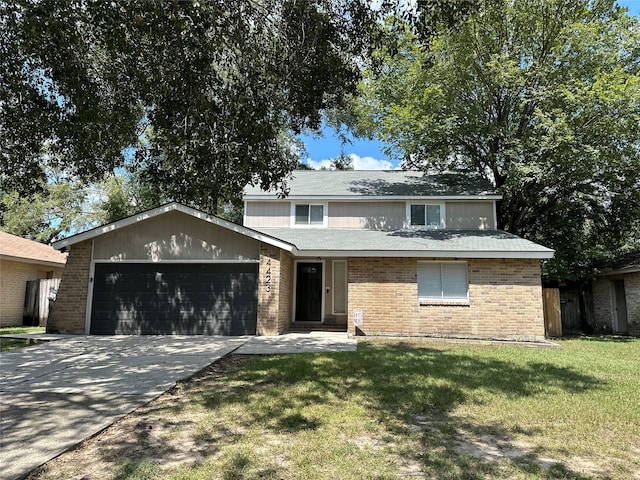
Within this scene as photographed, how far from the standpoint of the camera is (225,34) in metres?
7.82

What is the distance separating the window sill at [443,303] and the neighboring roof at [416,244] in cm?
136

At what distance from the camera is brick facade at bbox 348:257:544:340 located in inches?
494

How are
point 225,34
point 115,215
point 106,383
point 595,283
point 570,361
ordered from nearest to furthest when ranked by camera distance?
1. point 106,383
2. point 225,34
3. point 570,361
4. point 595,283
5. point 115,215

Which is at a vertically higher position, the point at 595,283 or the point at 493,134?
the point at 493,134

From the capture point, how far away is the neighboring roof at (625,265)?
16.2 meters

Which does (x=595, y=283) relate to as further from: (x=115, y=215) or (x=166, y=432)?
(x=115, y=215)

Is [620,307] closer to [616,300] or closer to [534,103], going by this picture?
[616,300]

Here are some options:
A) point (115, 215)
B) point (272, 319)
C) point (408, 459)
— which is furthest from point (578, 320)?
point (115, 215)

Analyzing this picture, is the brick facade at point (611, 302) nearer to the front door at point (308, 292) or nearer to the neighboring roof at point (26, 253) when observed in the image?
the front door at point (308, 292)

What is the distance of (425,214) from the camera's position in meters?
16.4

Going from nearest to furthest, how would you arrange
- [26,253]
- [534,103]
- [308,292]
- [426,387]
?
[426,387] → [308,292] → [534,103] → [26,253]

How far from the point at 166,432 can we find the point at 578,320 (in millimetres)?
19742

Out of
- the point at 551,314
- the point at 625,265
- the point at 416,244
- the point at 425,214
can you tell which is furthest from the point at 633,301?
the point at 416,244

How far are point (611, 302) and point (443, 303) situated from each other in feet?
32.6
